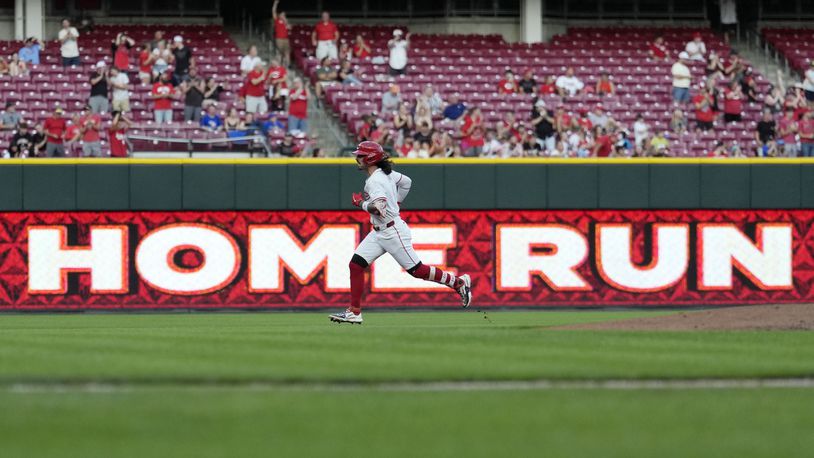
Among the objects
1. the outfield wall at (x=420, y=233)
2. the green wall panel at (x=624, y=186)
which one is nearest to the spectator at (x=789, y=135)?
the outfield wall at (x=420, y=233)

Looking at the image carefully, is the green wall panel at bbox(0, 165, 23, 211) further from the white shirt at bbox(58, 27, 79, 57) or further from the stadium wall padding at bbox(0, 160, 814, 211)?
the white shirt at bbox(58, 27, 79, 57)

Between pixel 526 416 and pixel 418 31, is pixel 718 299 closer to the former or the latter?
pixel 418 31

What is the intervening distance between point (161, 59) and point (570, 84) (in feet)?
22.4

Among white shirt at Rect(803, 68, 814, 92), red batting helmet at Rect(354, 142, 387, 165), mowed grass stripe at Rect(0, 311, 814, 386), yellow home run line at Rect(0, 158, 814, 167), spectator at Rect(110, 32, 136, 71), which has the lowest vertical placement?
mowed grass stripe at Rect(0, 311, 814, 386)

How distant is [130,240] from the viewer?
65.3ft

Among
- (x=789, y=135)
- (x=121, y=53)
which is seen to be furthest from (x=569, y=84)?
(x=121, y=53)

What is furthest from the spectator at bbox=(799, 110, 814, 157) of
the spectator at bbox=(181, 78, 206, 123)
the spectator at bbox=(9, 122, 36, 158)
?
the spectator at bbox=(9, 122, 36, 158)

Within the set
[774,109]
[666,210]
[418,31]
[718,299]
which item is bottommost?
[718,299]

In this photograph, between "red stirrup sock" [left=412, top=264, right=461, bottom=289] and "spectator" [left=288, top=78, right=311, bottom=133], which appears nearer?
"red stirrup sock" [left=412, top=264, right=461, bottom=289]

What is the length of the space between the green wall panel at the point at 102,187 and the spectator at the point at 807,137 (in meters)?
10.0

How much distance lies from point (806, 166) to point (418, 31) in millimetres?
11218

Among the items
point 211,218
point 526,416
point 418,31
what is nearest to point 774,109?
point 418,31

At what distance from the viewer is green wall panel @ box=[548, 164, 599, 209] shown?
805 inches

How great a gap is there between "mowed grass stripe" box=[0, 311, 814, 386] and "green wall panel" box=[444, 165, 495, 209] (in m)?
7.68
